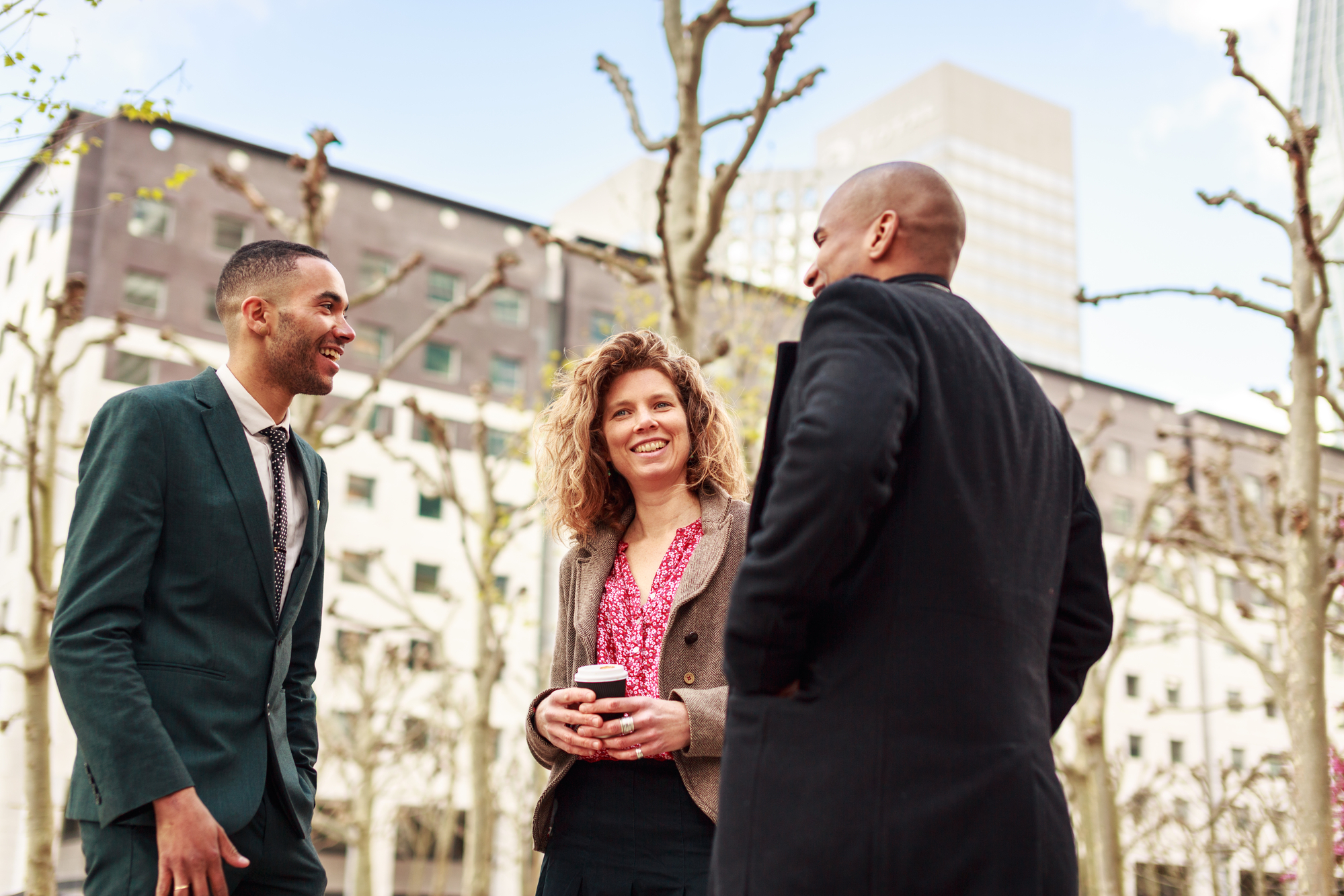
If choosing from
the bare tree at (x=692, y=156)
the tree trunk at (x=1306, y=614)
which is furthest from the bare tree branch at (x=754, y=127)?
the tree trunk at (x=1306, y=614)

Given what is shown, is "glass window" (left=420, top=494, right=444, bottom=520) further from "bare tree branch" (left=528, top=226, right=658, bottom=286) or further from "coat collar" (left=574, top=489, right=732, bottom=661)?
"coat collar" (left=574, top=489, right=732, bottom=661)

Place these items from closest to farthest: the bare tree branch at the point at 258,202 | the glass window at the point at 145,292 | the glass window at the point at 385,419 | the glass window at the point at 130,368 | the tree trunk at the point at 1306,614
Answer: the tree trunk at the point at 1306,614
the bare tree branch at the point at 258,202
the glass window at the point at 130,368
the glass window at the point at 145,292
the glass window at the point at 385,419

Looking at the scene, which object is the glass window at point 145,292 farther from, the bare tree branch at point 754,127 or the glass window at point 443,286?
the bare tree branch at point 754,127

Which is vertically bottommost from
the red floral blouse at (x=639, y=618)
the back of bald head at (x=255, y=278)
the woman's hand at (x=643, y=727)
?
the woman's hand at (x=643, y=727)

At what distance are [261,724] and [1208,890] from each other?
172 feet

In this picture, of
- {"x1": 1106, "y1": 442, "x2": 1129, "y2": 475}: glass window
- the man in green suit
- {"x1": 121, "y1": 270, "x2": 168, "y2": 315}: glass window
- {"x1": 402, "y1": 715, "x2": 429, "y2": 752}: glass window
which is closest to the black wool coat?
the man in green suit

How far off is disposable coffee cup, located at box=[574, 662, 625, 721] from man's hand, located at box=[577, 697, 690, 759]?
0.01m

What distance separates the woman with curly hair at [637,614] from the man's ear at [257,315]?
39.7 inches

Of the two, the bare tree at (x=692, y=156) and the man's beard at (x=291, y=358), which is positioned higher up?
the bare tree at (x=692, y=156)

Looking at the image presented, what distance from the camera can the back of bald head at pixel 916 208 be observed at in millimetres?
2586

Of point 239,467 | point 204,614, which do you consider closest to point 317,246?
point 239,467

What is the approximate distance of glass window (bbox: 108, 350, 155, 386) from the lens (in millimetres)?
33312

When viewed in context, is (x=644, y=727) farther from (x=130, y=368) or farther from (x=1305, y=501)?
(x=130, y=368)

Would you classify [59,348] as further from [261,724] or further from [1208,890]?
[1208,890]
